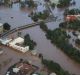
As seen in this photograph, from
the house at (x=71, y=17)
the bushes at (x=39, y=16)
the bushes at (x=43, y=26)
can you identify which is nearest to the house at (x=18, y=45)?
the bushes at (x=43, y=26)

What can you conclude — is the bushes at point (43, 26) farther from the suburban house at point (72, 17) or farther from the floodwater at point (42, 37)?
the suburban house at point (72, 17)

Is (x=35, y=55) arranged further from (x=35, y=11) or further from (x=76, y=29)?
(x=35, y=11)

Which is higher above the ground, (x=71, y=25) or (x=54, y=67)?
(x=71, y=25)

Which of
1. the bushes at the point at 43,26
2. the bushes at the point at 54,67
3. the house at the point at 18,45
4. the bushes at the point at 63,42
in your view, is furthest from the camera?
the bushes at the point at 43,26

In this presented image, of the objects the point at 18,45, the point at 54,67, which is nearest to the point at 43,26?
the point at 18,45

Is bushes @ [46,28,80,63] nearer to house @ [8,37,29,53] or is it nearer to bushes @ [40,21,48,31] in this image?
bushes @ [40,21,48,31]

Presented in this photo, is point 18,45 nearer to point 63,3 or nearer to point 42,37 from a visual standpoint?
point 42,37

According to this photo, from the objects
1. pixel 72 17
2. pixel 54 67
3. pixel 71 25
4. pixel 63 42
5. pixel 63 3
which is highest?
pixel 63 3

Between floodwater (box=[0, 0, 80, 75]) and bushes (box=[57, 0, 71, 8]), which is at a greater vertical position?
bushes (box=[57, 0, 71, 8])

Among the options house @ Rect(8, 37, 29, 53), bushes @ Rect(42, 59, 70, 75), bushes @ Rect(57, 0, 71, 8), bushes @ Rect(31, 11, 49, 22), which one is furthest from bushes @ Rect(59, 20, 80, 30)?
bushes @ Rect(42, 59, 70, 75)
